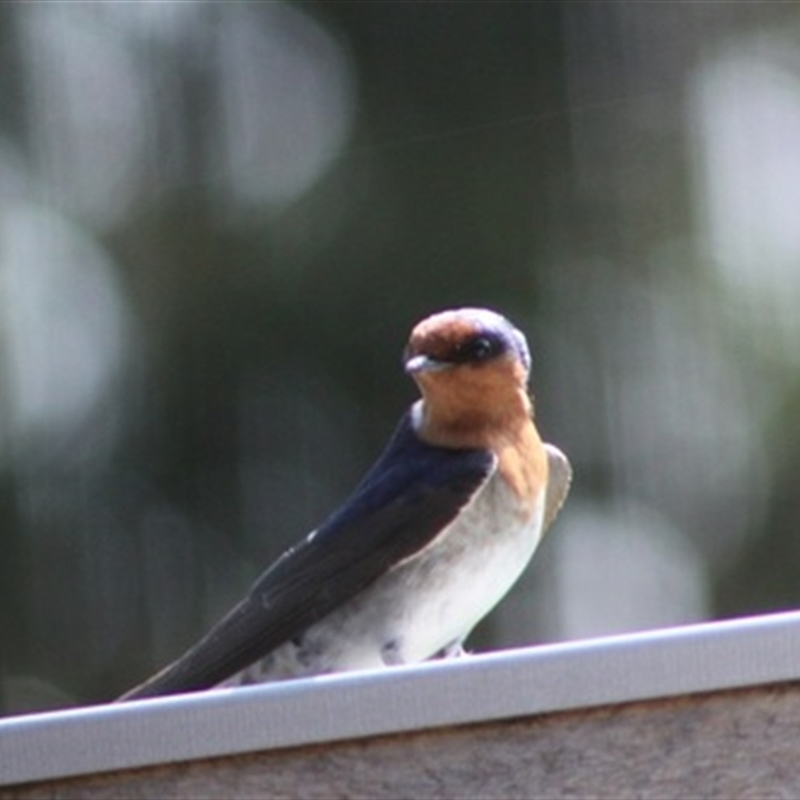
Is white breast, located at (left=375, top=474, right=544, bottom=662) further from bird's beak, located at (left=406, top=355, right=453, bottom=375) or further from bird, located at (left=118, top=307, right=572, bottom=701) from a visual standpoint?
bird's beak, located at (left=406, top=355, right=453, bottom=375)

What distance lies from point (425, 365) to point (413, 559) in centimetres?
35

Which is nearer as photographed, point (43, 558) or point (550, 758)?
point (550, 758)

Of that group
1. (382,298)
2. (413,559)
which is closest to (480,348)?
(413,559)

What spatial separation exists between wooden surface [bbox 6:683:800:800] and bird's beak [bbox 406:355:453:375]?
1669mm

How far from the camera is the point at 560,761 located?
3.29 meters

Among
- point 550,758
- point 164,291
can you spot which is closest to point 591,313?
point 164,291

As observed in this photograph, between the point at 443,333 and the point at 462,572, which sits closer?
the point at 462,572

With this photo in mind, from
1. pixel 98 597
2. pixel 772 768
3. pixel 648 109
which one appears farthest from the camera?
pixel 648 109

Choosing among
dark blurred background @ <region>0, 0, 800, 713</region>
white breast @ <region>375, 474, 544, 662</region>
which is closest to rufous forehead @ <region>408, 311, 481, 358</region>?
white breast @ <region>375, 474, 544, 662</region>

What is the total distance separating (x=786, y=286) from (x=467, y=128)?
966 mm

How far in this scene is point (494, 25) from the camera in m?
11.0

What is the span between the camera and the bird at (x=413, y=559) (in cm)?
457

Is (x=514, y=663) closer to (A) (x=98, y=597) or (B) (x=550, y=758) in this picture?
(B) (x=550, y=758)

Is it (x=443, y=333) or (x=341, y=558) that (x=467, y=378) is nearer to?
(x=443, y=333)
